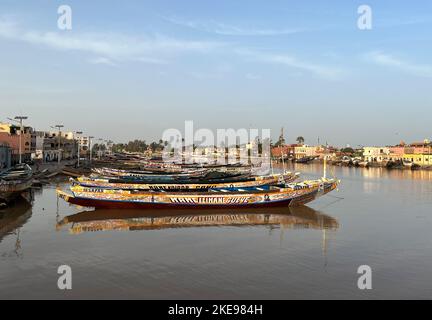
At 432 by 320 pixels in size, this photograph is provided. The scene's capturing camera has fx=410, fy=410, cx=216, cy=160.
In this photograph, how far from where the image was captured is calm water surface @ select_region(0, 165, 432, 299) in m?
11.9

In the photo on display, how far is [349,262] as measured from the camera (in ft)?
48.1

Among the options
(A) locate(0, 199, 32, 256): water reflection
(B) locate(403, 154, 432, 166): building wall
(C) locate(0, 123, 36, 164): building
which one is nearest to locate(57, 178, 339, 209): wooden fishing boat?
(A) locate(0, 199, 32, 256): water reflection

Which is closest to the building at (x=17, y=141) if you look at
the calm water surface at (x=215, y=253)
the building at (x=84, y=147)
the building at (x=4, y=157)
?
the building at (x=4, y=157)

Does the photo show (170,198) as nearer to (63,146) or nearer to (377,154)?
(63,146)

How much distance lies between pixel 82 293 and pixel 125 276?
1.67 meters

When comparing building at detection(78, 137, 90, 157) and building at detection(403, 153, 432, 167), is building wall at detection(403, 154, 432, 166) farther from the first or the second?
building at detection(78, 137, 90, 157)

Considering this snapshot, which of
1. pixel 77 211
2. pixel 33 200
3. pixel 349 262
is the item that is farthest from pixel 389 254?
pixel 33 200

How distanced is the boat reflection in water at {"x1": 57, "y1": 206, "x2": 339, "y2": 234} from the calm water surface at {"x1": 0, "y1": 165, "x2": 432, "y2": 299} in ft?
0.18

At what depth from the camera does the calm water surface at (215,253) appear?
468 inches

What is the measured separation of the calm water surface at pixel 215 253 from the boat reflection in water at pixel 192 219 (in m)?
0.06

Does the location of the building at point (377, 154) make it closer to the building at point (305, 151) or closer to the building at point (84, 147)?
the building at point (305, 151)
